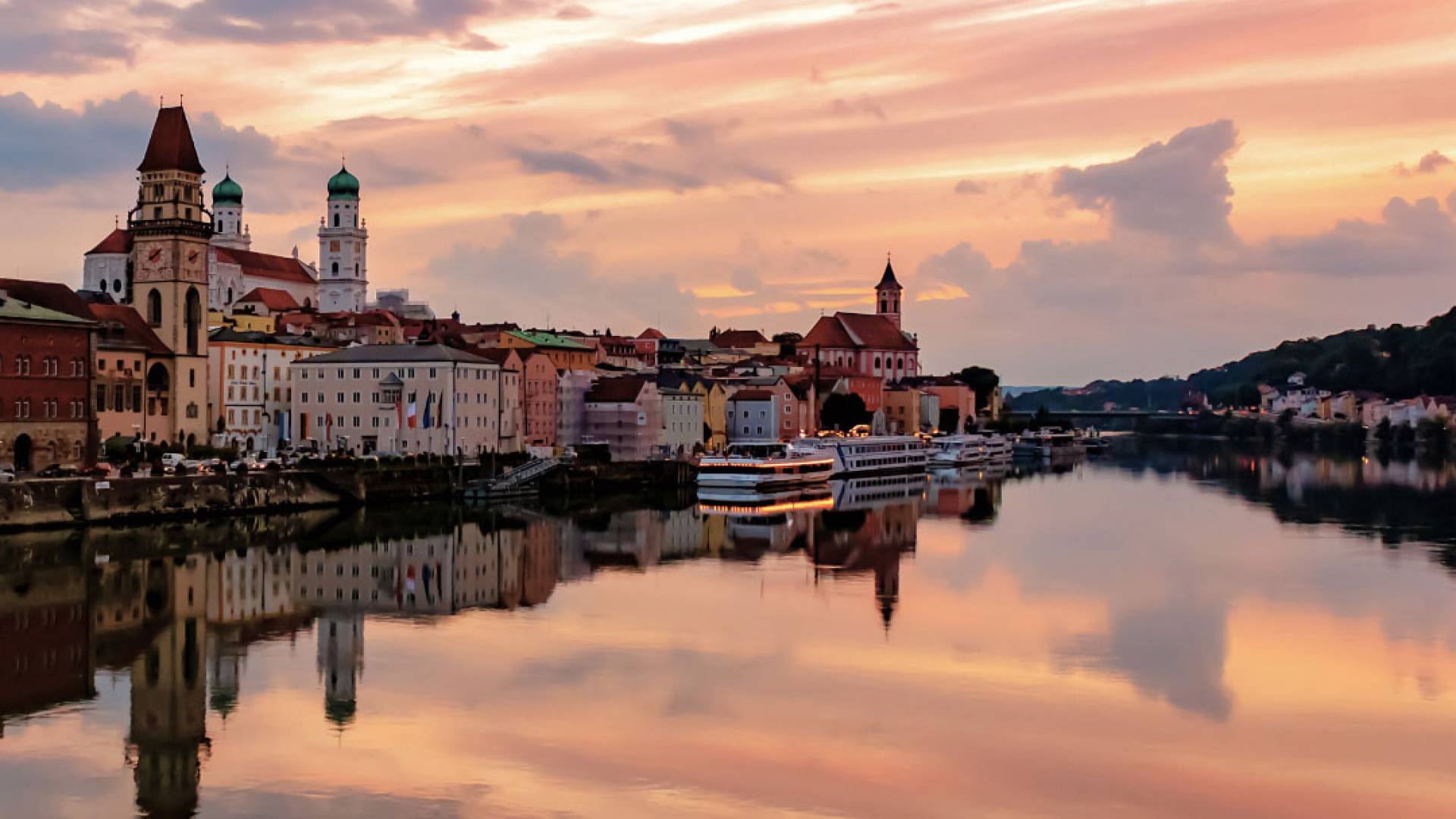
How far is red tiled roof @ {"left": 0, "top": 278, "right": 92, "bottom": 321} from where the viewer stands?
2280 inches

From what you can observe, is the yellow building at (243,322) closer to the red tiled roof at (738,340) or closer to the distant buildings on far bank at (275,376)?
the distant buildings on far bank at (275,376)

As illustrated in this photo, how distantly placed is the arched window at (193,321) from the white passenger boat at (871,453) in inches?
1146

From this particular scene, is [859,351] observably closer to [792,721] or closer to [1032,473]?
[1032,473]

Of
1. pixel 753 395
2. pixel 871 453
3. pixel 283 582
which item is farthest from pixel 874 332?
pixel 283 582

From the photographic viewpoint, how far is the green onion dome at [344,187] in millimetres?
118000

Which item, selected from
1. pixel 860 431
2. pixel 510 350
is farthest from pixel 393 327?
pixel 860 431

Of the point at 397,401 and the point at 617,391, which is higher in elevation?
the point at 617,391

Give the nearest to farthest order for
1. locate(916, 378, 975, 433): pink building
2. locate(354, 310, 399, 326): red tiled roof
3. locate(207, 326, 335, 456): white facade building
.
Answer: locate(207, 326, 335, 456): white facade building < locate(354, 310, 399, 326): red tiled roof < locate(916, 378, 975, 433): pink building

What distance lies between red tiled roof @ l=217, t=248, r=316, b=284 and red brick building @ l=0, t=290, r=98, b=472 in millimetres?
46494

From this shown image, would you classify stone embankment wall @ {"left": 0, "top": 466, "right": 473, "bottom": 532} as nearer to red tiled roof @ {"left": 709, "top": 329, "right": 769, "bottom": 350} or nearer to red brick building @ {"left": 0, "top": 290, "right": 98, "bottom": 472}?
red brick building @ {"left": 0, "top": 290, "right": 98, "bottom": 472}

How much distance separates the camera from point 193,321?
214 ft

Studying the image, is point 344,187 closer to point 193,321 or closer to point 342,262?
point 342,262

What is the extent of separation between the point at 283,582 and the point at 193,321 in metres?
28.9

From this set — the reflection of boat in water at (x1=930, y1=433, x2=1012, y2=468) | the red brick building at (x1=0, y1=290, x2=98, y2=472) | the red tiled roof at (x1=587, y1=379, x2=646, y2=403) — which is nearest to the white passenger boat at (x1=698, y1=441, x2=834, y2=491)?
the red tiled roof at (x1=587, y1=379, x2=646, y2=403)
